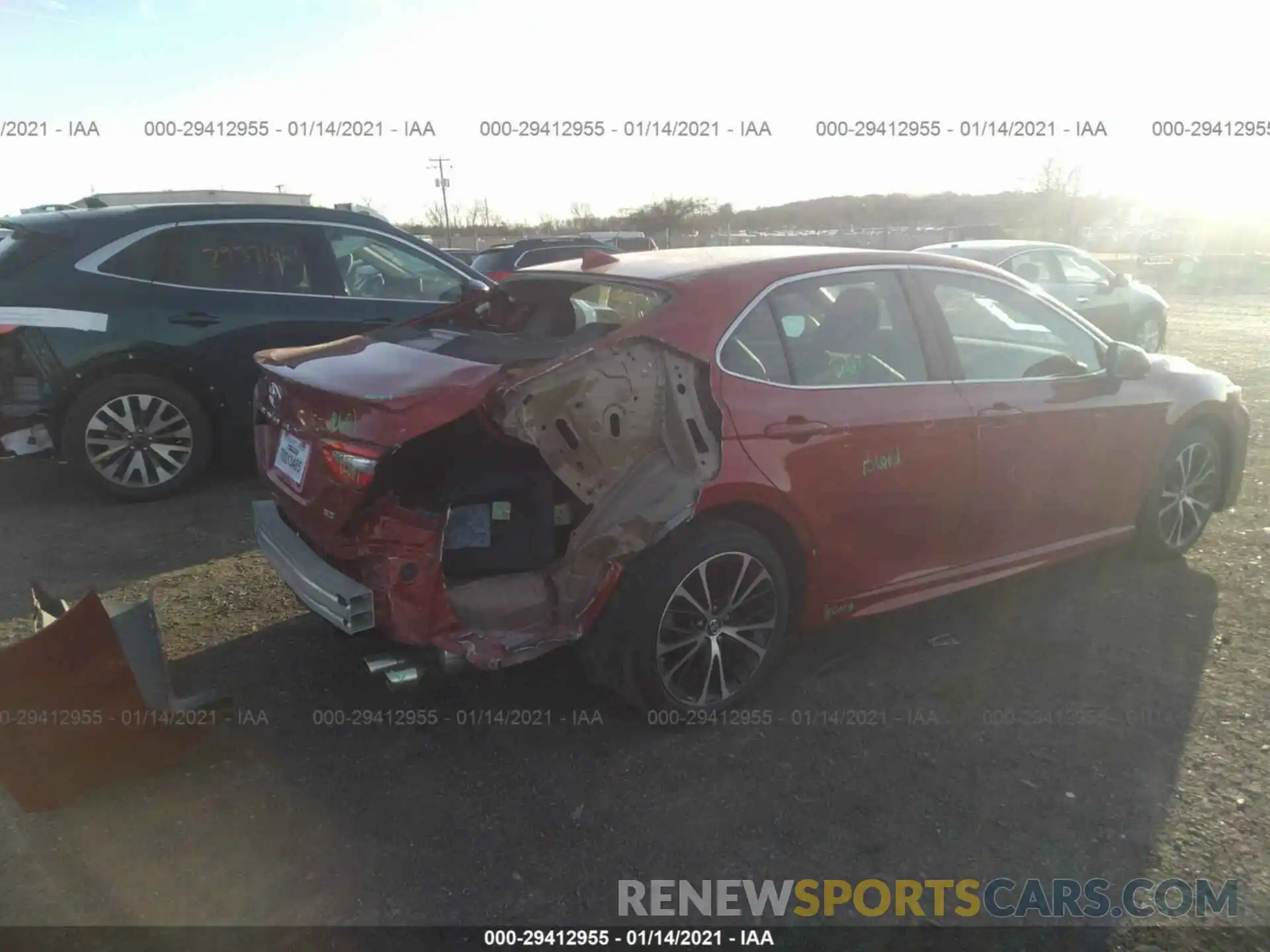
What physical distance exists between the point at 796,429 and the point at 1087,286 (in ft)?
32.3

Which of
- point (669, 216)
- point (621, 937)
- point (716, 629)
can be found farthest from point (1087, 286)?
point (669, 216)

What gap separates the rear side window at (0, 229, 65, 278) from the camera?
217 inches

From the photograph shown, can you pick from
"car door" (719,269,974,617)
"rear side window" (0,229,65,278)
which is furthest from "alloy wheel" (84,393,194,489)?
"car door" (719,269,974,617)

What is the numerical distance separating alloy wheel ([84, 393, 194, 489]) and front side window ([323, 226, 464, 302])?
4.92 feet

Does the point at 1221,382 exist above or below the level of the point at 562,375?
below

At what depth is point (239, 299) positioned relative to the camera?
612 centimetres

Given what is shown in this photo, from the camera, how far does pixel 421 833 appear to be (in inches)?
112

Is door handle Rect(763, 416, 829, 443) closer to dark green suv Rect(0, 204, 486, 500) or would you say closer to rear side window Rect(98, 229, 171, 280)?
dark green suv Rect(0, 204, 486, 500)

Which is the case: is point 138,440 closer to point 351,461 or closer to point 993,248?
point 351,461

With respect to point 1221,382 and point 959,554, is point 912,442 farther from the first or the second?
point 1221,382

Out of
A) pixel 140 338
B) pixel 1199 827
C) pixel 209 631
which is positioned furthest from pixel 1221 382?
pixel 140 338

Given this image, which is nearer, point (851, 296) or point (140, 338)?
point (851, 296)

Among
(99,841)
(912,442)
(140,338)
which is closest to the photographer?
(99,841)

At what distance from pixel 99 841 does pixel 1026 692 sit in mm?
3374
